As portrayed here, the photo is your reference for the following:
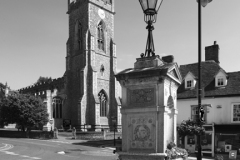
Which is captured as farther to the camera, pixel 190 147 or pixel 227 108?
pixel 190 147

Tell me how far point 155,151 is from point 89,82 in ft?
136

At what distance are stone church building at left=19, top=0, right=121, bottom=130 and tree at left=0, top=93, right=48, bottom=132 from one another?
17.5 ft

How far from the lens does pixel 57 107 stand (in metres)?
47.8

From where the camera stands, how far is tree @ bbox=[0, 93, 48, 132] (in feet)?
125

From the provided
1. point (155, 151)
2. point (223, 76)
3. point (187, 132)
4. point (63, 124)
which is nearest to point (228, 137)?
point (223, 76)

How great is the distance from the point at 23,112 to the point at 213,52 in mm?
26749

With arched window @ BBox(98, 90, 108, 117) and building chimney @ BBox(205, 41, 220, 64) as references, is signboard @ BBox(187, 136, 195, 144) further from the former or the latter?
arched window @ BBox(98, 90, 108, 117)

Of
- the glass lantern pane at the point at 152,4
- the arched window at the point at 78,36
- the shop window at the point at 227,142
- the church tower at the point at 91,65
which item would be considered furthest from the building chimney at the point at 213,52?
the arched window at the point at 78,36

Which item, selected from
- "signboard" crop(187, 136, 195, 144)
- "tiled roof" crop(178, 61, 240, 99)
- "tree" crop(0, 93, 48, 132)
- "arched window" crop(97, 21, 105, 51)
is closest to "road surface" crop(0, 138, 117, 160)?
"signboard" crop(187, 136, 195, 144)

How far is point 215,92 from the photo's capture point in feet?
76.8

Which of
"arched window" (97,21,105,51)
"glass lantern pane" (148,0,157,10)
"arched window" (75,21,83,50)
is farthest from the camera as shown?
"arched window" (75,21,83,50)

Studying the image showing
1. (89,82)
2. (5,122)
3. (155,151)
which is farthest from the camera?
(89,82)

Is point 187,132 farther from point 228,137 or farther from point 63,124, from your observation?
point 63,124

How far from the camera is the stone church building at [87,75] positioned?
45.4 meters
